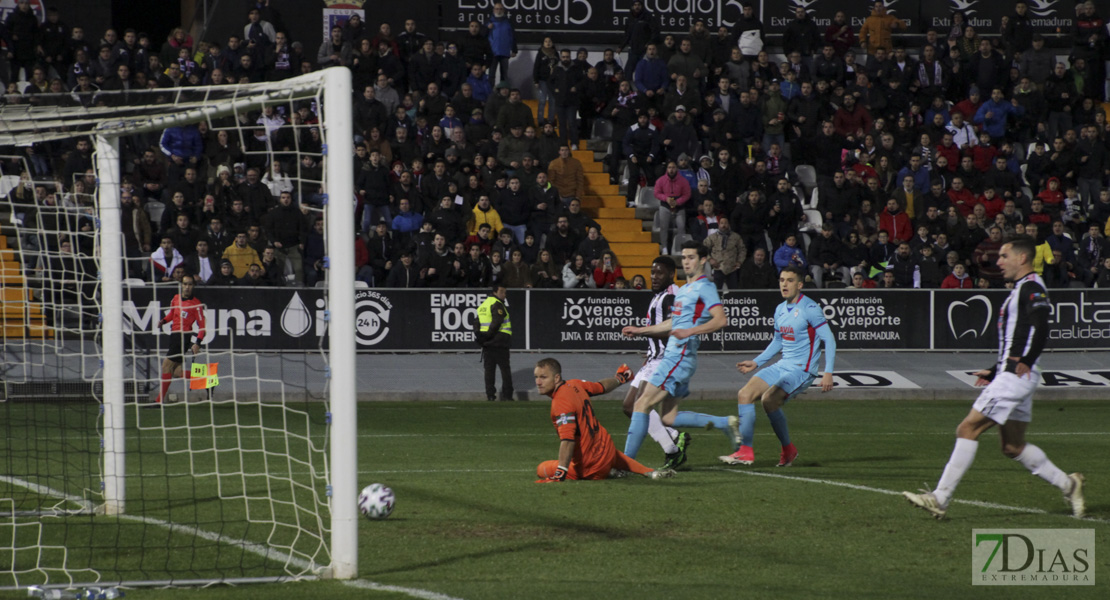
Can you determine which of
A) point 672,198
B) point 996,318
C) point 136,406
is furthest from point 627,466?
point 672,198

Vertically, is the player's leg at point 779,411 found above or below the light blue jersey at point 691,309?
below

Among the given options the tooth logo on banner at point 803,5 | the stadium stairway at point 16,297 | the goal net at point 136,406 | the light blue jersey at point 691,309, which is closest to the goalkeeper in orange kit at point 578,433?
the light blue jersey at point 691,309

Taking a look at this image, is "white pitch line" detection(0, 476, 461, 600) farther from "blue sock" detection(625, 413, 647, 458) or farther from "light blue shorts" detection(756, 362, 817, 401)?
"light blue shorts" detection(756, 362, 817, 401)

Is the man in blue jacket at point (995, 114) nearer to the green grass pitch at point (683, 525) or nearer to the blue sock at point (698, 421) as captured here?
the green grass pitch at point (683, 525)

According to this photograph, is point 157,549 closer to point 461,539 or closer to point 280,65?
point 461,539

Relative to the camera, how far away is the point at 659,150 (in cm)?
2712

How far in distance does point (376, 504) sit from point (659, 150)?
19303mm

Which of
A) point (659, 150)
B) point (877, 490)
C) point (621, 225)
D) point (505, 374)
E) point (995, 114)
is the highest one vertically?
point (995, 114)

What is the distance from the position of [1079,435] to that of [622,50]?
17087 millimetres

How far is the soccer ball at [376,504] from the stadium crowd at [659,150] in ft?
39.9

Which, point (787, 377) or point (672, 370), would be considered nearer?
point (672, 370)

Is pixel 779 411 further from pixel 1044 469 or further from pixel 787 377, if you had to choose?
pixel 1044 469

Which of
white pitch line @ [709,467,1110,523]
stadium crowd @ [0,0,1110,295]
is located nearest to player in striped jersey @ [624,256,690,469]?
white pitch line @ [709,467,1110,523]

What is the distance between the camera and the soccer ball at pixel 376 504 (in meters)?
8.76
